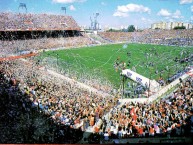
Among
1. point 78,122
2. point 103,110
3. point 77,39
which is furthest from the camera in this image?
point 77,39

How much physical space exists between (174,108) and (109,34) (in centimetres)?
2776

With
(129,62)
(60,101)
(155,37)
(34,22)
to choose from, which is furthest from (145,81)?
(34,22)

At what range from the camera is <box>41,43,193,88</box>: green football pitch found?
51.7 feet

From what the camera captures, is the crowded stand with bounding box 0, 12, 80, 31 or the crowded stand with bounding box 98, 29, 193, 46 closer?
the crowded stand with bounding box 98, 29, 193, 46

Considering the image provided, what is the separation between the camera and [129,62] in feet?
65.1

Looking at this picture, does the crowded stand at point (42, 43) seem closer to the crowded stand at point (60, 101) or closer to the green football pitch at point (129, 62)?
the green football pitch at point (129, 62)

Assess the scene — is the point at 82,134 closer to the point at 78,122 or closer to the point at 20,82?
the point at 78,122

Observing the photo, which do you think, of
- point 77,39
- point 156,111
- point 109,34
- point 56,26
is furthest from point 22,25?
point 156,111

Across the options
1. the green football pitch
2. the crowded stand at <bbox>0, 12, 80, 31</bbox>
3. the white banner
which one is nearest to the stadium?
the white banner

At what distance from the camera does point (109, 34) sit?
3481 centimetres

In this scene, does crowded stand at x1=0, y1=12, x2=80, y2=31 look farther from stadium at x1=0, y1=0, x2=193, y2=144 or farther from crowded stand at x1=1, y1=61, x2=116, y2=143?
crowded stand at x1=1, y1=61, x2=116, y2=143

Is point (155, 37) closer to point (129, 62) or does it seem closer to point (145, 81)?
point (129, 62)

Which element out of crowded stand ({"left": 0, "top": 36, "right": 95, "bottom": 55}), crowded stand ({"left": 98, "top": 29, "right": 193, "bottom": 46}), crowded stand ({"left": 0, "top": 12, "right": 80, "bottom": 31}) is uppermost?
crowded stand ({"left": 0, "top": 12, "right": 80, "bottom": 31})

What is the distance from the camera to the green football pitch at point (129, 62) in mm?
15764
